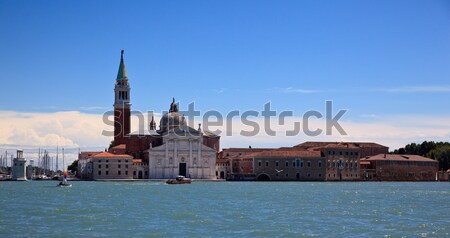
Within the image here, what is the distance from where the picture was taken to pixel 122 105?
91.8m

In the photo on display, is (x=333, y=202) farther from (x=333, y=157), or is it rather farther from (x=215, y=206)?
(x=333, y=157)

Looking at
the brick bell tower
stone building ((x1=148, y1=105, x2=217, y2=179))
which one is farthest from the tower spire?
stone building ((x1=148, y1=105, x2=217, y2=179))

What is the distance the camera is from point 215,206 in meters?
37.3

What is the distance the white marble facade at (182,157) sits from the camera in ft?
282

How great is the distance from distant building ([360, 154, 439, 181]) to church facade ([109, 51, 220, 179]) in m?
18.7

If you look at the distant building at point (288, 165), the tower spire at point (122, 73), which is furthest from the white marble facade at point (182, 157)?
the tower spire at point (122, 73)

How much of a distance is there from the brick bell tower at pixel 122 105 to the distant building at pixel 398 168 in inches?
1114

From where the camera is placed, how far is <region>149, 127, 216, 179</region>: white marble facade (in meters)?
85.9

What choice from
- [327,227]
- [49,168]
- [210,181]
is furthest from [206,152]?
[327,227]

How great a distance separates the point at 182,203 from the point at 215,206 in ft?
9.89

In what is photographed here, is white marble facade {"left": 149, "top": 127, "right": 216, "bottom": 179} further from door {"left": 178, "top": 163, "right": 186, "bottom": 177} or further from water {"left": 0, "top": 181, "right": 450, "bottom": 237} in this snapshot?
water {"left": 0, "top": 181, "right": 450, "bottom": 237}

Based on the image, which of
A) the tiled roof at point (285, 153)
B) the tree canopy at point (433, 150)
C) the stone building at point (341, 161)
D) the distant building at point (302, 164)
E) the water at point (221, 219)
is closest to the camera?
the water at point (221, 219)

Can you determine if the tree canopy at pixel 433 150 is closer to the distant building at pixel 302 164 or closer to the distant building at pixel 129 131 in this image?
the distant building at pixel 302 164

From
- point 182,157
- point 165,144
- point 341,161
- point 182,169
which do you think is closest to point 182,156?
point 182,157
